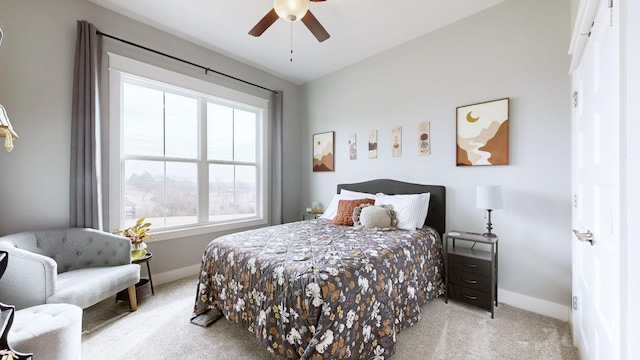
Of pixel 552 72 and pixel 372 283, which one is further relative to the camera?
pixel 552 72

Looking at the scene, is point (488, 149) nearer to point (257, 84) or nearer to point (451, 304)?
point (451, 304)

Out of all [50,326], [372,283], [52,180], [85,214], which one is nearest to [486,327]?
[372,283]

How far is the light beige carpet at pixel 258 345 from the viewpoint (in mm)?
1754

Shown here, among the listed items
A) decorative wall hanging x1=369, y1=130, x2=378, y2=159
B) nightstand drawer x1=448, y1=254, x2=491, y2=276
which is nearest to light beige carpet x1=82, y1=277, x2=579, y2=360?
nightstand drawer x1=448, y1=254, x2=491, y2=276

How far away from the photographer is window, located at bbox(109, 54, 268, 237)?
2.78 metres

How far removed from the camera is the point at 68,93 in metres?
2.38

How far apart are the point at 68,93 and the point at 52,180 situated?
83cm

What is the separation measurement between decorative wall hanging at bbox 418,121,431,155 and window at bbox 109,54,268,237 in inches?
91.7

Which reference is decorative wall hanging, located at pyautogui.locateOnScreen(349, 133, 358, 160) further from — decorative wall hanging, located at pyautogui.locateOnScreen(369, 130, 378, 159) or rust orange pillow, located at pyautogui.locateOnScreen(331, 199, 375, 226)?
rust orange pillow, located at pyautogui.locateOnScreen(331, 199, 375, 226)

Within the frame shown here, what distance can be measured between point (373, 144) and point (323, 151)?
3.10 feet

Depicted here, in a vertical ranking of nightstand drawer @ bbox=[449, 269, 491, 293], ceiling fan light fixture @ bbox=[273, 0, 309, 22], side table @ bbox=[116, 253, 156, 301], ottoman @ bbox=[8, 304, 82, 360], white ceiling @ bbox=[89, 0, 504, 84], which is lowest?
side table @ bbox=[116, 253, 156, 301]

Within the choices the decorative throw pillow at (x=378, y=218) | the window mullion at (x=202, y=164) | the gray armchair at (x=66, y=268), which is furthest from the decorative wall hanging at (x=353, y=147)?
the gray armchair at (x=66, y=268)

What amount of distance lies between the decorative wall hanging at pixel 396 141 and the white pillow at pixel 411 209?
2.23 feet

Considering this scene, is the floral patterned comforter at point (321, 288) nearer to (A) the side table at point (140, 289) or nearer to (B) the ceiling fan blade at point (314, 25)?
(A) the side table at point (140, 289)
